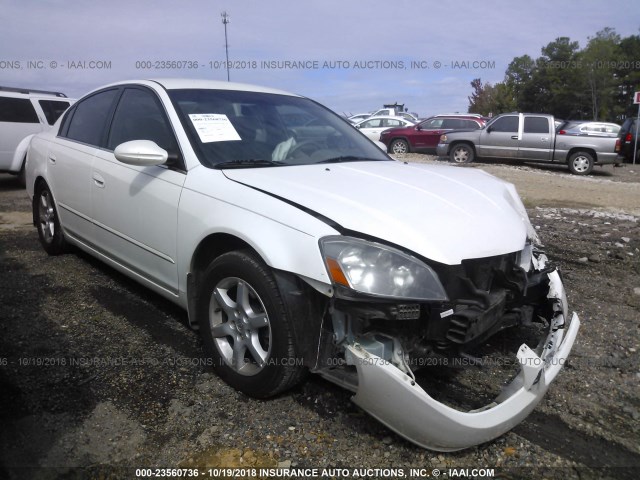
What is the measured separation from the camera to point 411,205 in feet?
7.93

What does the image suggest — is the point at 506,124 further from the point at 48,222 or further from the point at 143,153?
the point at 143,153

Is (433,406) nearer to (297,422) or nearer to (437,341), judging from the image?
(437,341)

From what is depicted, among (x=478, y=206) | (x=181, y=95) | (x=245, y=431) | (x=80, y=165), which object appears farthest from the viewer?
(x=80, y=165)

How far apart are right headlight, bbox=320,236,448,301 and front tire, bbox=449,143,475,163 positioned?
547 inches

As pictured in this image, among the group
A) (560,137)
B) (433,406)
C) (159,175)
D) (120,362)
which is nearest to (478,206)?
(433,406)

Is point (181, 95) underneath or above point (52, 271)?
above

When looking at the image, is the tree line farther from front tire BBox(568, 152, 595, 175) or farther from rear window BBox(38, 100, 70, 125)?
rear window BBox(38, 100, 70, 125)

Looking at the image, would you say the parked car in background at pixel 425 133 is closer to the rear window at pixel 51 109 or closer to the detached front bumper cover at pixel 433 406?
the rear window at pixel 51 109

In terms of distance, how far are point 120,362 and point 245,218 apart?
1266 mm

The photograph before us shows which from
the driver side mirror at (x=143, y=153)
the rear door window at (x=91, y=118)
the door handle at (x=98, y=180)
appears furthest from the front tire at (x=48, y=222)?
the driver side mirror at (x=143, y=153)

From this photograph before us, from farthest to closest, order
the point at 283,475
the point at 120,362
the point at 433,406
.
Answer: the point at 120,362 < the point at 283,475 < the point at 433,406

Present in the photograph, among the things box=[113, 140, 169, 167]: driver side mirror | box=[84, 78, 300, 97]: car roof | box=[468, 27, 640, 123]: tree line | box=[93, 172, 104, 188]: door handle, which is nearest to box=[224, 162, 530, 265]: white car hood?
box=[113, 140, 169, 167]: driver side mirror

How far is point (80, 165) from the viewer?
3.93 m

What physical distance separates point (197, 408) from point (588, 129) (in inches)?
585
